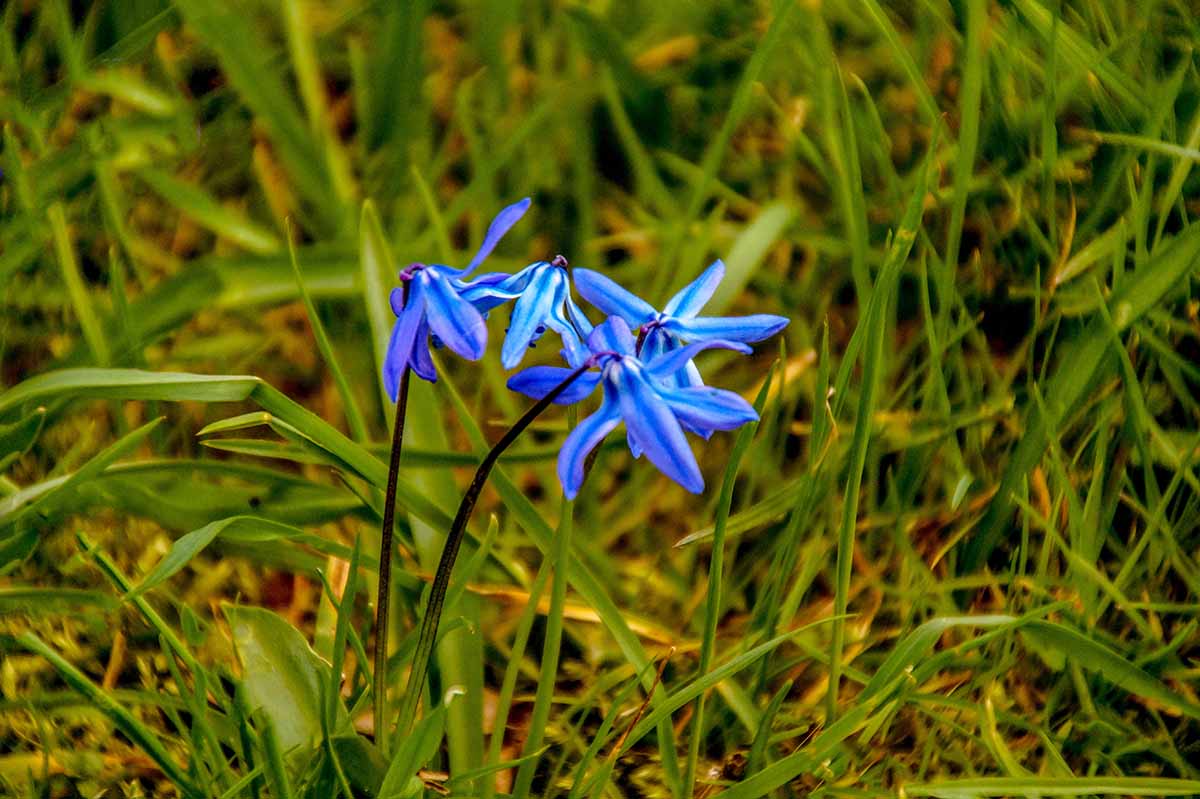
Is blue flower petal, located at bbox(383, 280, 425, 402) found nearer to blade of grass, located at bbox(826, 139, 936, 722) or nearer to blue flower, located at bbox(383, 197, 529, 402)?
blue flower, located at bbox(383, 197, 529, 402)

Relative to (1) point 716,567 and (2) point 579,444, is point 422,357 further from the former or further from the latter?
(1) point 716,567

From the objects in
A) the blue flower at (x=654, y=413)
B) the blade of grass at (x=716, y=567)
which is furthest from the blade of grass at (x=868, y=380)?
the blue flower at (x=654, y=413)

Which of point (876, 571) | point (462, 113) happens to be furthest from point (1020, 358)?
point (462, 113)

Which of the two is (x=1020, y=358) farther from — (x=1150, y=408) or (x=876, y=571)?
(x=876, y=571)

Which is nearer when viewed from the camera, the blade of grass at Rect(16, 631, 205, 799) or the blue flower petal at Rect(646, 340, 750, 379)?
the blue flower petal at Rect(646, 340, 750, 379)

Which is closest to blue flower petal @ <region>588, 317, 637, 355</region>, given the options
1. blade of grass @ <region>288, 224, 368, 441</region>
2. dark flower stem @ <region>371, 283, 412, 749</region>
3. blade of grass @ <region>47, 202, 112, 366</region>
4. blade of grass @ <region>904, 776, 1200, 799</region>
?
dark flower stem @ <region>371, 283, 412, 749</region>

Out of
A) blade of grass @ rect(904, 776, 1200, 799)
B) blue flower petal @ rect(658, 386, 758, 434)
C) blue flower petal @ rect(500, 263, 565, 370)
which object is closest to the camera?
blue flower petal @ rect(658, 386, 758, 434)
